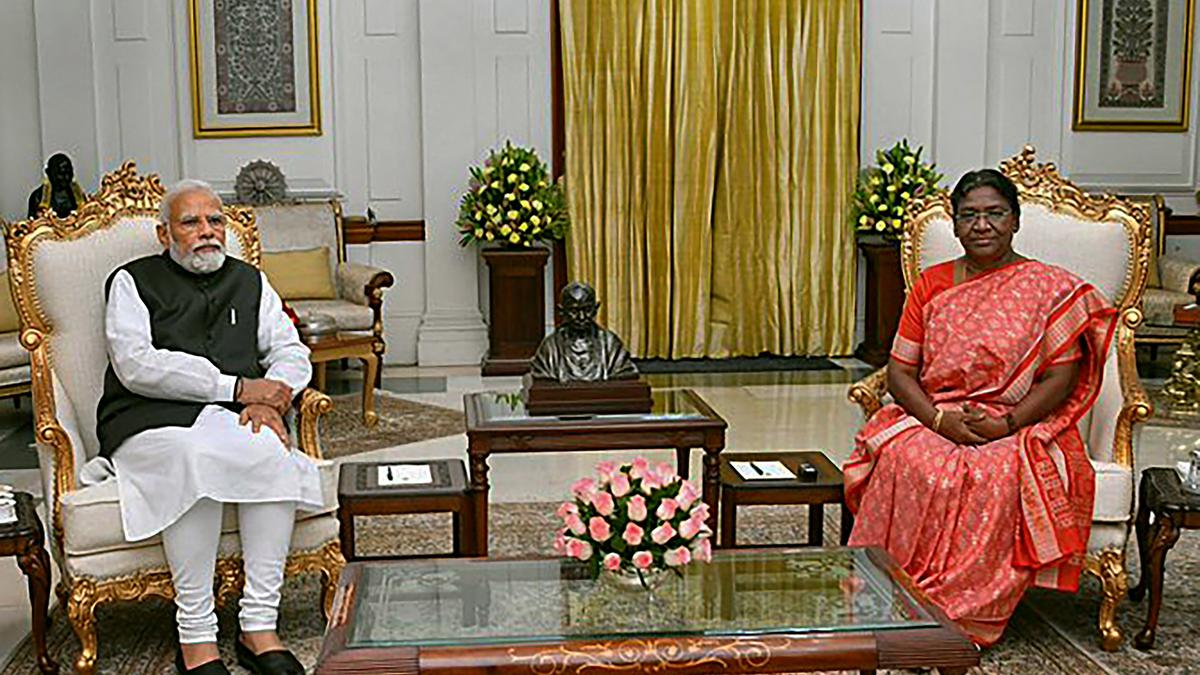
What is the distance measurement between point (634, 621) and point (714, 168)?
21.4 ft

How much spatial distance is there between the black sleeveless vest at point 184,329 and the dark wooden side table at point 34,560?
0.99 feet

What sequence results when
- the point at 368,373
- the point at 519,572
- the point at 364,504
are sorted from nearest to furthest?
the point at 519,572
the point at 364,504
the point at 368,373

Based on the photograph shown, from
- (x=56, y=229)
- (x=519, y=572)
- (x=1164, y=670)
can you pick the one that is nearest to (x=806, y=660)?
(x=519, y=572)

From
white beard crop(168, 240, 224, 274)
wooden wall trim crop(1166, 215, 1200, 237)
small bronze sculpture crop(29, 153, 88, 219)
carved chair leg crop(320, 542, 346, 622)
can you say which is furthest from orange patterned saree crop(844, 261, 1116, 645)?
wooden wall trim crop(1166, 215, 1200, 237)

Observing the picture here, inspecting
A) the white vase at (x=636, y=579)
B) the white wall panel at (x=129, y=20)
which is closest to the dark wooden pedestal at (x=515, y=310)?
the white wall panel at (x=129, y=20)

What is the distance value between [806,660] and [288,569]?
6.06ft

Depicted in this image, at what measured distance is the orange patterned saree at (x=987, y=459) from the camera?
434 cm

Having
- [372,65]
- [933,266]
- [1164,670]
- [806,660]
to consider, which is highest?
[372,65]

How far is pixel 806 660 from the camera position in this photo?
318cm

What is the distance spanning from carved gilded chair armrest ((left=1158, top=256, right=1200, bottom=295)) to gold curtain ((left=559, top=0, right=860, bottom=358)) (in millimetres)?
1883

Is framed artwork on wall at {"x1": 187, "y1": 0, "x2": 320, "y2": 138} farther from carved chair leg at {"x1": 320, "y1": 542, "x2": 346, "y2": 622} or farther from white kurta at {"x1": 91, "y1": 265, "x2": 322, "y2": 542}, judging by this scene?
carved chair leg at {"x1": 320, "y1": 542, "x2": 346, "y2": 622}

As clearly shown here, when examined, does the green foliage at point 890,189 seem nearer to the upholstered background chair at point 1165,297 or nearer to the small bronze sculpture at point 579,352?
the upholstered background chair at point 1165,297

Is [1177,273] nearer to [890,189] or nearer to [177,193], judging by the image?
[890,189]

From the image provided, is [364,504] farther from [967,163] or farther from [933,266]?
[967,163]
